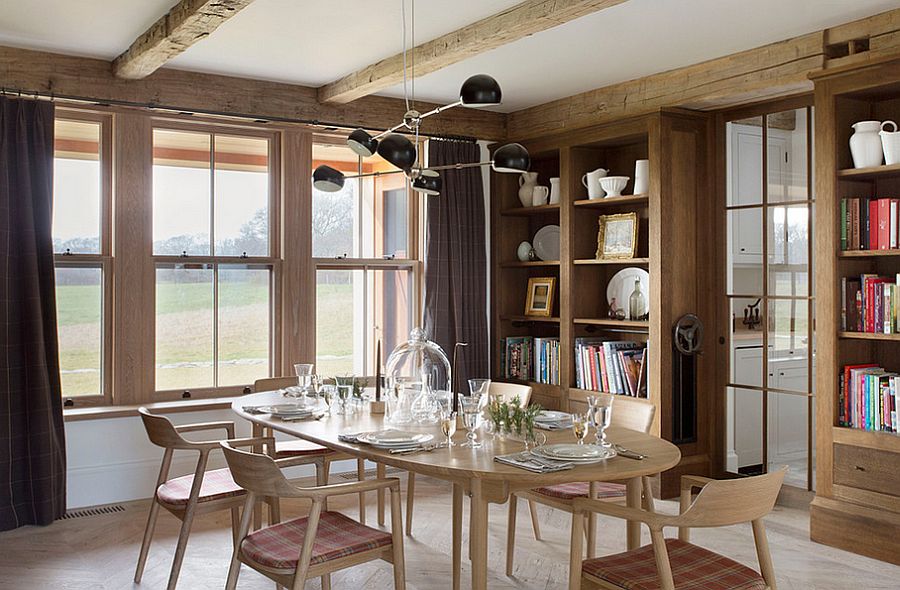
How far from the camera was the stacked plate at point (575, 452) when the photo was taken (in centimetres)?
275

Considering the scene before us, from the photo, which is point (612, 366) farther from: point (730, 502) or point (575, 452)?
point (730, 502)

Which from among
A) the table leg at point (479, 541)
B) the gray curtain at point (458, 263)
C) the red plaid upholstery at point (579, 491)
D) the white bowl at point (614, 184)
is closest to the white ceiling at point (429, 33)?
the white bowl at point (614, 184)

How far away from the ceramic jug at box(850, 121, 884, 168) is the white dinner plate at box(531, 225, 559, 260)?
2.33 meters

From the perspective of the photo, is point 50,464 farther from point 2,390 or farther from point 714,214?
point 714,214

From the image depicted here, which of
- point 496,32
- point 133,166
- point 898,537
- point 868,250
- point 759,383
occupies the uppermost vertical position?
point 496,32

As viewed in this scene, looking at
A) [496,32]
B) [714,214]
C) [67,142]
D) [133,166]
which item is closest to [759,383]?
[714,214]

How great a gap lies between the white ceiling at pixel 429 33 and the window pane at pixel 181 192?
19.1 inches

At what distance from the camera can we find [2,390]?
4.37 metres

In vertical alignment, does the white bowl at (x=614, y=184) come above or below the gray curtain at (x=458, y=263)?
above

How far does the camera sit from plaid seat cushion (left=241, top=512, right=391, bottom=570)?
8.79ft

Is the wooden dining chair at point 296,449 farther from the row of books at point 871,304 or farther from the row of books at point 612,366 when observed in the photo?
the row of books at point 871,304

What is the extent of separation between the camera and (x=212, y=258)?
Result: 17.2 feet

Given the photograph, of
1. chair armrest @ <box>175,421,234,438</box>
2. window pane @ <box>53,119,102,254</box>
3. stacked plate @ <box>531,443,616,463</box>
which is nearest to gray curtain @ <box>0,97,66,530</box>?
window pane @ <box>53,119,102,254</box>

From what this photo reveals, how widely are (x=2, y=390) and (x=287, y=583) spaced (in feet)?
8.29
